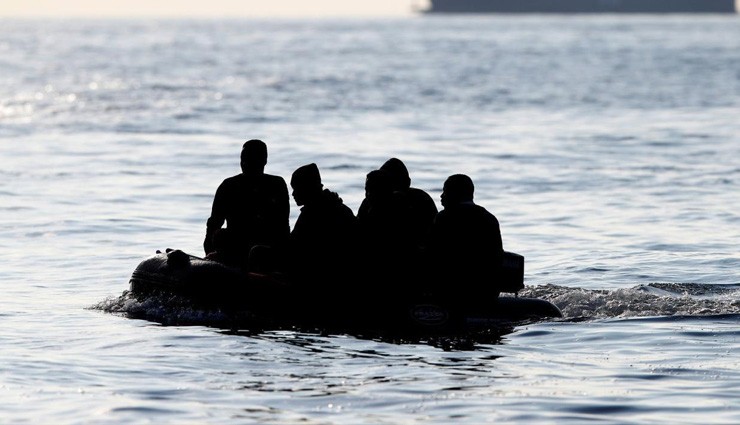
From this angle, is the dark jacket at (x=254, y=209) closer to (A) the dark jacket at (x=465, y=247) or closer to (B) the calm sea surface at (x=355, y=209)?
(B) the calm sea surface at (x=355, y=209)

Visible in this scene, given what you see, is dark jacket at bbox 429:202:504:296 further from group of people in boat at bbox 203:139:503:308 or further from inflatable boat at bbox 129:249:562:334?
inflatable boat at bbox 129:249:562:334

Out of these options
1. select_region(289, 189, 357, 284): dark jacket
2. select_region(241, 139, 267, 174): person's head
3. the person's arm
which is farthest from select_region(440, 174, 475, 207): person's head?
the person's arm

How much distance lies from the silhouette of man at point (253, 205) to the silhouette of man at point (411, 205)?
753mm

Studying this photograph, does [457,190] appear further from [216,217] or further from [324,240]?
[216,217]

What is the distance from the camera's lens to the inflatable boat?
41.3ft

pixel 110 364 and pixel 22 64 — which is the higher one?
pixel 22 64

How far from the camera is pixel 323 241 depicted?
500 inches

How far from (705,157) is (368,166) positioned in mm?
6615

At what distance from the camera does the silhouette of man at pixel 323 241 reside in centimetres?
1268

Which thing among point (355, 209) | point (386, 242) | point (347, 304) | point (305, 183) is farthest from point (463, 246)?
point (355, 209)

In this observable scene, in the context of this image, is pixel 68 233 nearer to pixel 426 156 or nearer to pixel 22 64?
pixel 426 156

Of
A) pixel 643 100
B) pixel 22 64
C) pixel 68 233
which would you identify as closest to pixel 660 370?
pixel 68 233

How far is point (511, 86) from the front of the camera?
5572cm

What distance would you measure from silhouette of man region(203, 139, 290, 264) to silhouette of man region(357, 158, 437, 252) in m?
0.75
